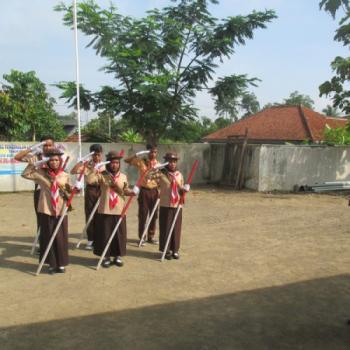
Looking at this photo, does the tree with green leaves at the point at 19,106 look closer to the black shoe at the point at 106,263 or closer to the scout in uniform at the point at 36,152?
the scout in uniform at the point at 36,152

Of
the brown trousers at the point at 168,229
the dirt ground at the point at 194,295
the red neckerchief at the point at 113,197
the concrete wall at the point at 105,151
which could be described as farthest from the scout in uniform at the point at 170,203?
the concrete wall at the point at 105,151

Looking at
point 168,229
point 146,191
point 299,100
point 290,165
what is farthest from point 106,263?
point 299,100

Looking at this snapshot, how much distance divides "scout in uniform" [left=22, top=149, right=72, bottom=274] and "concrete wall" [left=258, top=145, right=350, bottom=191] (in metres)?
10.1

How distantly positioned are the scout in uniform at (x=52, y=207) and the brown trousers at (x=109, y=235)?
1.73 ft

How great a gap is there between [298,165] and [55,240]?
37.7 feet

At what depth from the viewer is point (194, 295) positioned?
17.2 feet

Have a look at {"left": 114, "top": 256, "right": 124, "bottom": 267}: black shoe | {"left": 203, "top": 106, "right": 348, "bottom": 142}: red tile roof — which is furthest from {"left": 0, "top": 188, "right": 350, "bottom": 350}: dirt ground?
{"left": 203, "top": 106, "right": 348, "bottom": 142}: red tile roof

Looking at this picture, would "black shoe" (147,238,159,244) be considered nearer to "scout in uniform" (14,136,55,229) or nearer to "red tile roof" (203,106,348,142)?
"scout in uniform" (14,136,55,229)

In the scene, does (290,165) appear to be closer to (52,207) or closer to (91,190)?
(91,190)

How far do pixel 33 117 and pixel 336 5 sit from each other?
17843 mm

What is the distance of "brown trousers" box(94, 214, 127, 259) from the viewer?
20.6ft

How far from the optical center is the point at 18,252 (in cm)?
710

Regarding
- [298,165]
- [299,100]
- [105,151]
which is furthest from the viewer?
[299,100]

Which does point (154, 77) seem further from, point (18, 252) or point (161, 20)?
point (18, 252)
